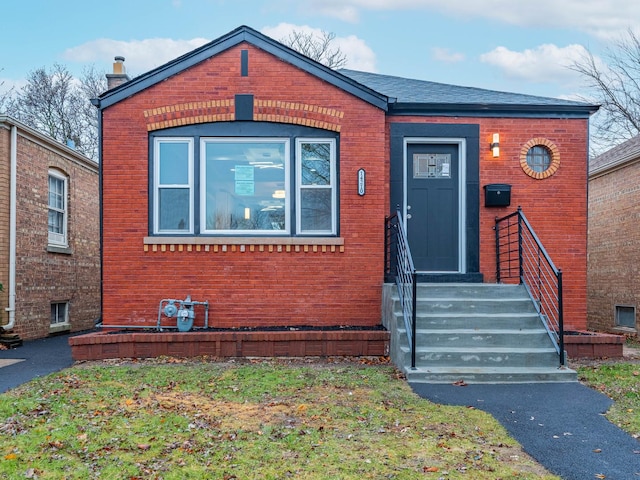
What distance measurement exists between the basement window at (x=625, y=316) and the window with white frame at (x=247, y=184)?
25.5 ft

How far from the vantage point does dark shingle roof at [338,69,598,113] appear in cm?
831

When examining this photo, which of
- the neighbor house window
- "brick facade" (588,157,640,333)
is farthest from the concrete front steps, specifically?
the neighbor house window

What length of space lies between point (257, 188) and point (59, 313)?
6.75m

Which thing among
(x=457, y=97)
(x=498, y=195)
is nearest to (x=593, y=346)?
(x=498, y=195)

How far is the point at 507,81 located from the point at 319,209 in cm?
3604

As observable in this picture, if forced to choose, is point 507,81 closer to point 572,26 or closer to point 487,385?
point 572,26

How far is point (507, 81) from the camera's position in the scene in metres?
39.2

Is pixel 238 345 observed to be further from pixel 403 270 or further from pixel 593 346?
pixel 593 346

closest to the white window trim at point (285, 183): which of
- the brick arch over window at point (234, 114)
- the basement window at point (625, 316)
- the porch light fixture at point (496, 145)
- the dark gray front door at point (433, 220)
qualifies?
the brick arch over window at point (234, 114)

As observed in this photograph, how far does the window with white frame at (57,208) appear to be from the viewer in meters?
11.5

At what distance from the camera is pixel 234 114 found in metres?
8.04

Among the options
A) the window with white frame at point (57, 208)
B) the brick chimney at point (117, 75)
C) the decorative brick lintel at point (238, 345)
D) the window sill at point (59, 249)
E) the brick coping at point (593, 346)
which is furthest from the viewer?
the window with white frame at point (57, 208)

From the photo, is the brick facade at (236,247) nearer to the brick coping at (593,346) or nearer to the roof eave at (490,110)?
the roof eave at (490,110)

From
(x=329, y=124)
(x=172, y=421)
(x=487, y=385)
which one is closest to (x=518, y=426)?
(x=487, y=385)
